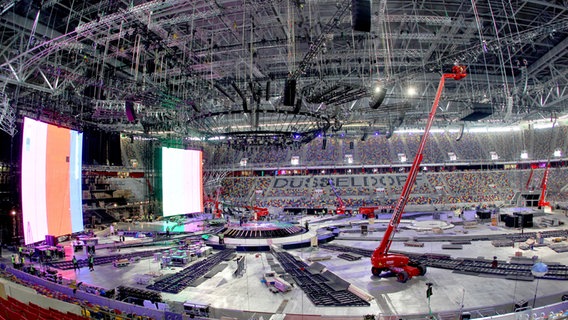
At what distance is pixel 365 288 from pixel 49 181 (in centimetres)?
2008

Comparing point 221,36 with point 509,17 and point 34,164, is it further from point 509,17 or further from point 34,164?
point 509,17

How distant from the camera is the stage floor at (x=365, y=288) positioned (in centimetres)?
1249

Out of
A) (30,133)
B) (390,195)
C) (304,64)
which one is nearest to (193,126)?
(30,133)

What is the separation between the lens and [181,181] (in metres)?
31.4

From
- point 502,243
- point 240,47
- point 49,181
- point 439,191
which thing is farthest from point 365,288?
point 439,191

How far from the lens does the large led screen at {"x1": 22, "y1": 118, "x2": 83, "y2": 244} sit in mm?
18516

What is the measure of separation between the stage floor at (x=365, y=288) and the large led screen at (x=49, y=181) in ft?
11.0

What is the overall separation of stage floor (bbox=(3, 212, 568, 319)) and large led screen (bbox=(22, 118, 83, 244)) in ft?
11.0

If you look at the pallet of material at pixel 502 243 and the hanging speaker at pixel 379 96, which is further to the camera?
the pallet of material at pixel 502 243

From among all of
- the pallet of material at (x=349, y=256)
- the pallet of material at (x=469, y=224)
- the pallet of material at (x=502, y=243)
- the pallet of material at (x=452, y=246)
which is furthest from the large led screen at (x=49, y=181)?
the pallet of material at (x=469, y=224)

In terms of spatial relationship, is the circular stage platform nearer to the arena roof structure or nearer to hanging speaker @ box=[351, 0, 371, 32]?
the arena roof structure

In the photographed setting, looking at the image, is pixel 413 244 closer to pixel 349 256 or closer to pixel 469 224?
pixel 349 256

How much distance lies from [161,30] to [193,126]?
7.28m

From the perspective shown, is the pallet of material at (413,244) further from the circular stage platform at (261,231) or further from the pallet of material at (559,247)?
the circular stage platform at (261,231)
